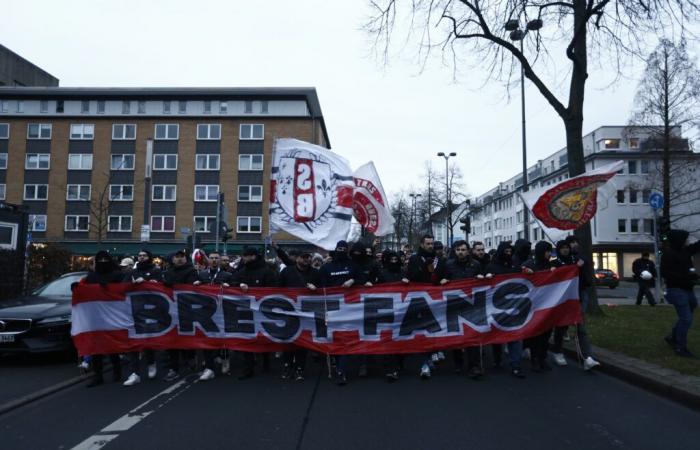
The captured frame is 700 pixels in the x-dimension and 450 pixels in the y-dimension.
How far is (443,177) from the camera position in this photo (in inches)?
1796

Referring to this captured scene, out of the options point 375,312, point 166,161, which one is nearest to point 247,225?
point 166,161

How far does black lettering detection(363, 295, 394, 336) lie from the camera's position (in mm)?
8289

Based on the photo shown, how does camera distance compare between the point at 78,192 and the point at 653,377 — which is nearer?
the point at 653,377

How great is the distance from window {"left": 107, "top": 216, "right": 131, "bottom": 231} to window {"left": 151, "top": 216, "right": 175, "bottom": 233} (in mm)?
2528

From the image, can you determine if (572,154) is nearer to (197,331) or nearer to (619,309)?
(619,309)

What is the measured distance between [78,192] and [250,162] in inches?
669

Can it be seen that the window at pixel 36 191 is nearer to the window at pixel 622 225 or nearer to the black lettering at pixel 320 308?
the black lettering at pixel 320 308

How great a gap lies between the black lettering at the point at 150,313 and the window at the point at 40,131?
54.8 m

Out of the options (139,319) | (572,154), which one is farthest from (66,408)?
(572,154)

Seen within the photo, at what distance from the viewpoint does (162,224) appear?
53.9m

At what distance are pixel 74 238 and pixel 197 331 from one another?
51.3 m

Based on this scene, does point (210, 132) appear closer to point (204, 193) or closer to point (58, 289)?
point (204, 193)

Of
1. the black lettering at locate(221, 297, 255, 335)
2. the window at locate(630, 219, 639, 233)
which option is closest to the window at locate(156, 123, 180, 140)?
the window at locate(630, 219, 639, 233)

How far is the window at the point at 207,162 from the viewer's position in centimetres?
5456
